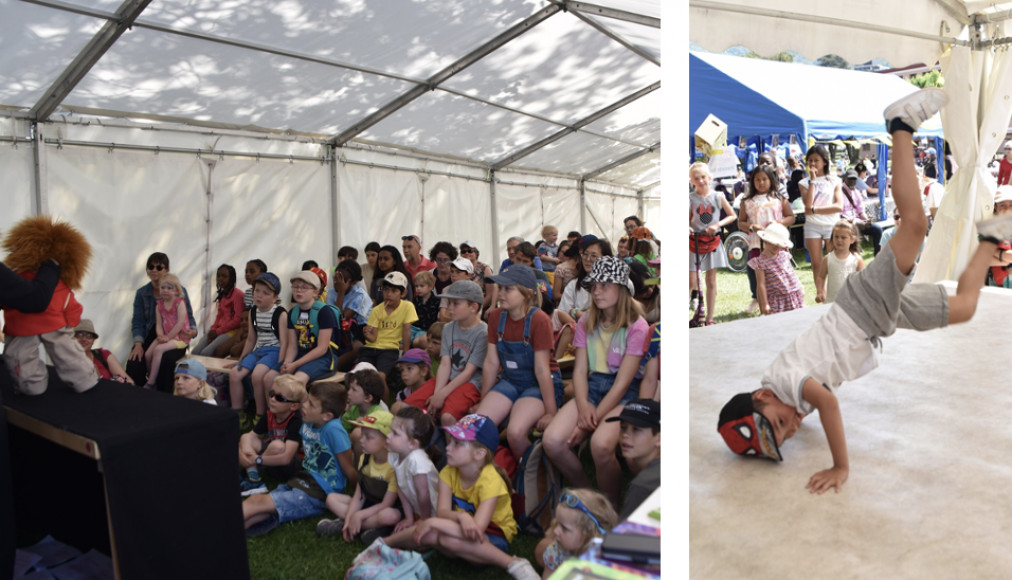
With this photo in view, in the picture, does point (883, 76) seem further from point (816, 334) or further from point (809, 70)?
point (816, 334)

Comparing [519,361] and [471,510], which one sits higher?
[519,361]

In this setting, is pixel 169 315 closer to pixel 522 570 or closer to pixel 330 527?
pixel 330 527

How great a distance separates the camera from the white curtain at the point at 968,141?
5.15m

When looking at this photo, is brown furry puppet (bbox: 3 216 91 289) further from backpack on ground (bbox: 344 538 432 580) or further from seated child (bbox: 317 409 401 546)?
backpack on ground (bbox: 344 538 432 580)

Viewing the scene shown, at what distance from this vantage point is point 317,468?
11.3 feet

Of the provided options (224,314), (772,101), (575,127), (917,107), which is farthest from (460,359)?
(772,101)

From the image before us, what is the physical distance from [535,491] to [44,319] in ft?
6.69

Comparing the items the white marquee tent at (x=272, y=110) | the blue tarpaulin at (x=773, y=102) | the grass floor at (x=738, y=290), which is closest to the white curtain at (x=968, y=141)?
the grass floor at (x=738, y=290)

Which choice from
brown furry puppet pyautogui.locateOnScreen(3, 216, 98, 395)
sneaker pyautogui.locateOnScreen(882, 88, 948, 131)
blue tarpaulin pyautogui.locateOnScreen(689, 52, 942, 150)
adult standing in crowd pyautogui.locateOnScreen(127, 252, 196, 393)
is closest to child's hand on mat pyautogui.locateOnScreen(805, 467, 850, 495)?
sneaker pyautogui.locateOnScreen(882, 88, 948, 131)

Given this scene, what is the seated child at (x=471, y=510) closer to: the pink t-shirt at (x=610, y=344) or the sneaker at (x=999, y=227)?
the pink t-shirt at (x=610, y=344)

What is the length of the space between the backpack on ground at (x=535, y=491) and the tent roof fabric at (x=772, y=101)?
6287 mm

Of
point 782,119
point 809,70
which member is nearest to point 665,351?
point 782,119

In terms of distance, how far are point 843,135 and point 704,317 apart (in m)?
4.07

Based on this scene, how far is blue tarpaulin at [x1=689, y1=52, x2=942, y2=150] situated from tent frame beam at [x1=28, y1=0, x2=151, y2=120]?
5999mm
